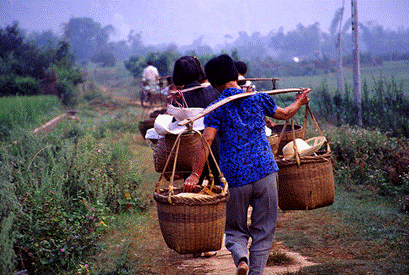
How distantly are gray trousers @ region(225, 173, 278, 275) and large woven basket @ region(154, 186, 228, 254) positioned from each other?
20 centimetres

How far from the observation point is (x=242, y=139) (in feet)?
10.3

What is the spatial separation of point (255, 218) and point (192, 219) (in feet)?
1.86

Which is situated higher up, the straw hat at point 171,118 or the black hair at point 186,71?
the black hair at point 186,71

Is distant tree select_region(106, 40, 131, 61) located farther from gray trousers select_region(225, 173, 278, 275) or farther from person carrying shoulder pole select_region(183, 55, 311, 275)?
gray trousers select_region(225, 173, 278, 275)

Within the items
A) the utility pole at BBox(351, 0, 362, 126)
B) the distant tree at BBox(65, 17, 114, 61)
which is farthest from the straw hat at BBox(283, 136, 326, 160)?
the distant tree at BBox(65, 17, 114, 61)

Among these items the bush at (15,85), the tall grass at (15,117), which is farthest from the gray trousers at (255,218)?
the bush at (15,85)

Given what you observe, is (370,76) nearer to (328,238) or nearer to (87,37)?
(328,238)

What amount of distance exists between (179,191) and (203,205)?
1.92ft

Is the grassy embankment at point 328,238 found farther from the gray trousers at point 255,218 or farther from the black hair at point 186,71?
the black hair at point 186,71

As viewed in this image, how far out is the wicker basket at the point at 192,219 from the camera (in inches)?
115

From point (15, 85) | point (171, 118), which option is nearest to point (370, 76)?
point (15, 85)

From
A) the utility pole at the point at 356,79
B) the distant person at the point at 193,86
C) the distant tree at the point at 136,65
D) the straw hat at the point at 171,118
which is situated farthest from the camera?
the distant tree at the point at 136,65

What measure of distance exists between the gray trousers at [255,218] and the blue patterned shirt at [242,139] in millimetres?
74

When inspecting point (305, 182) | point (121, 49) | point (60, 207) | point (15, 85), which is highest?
point (121, 49)
